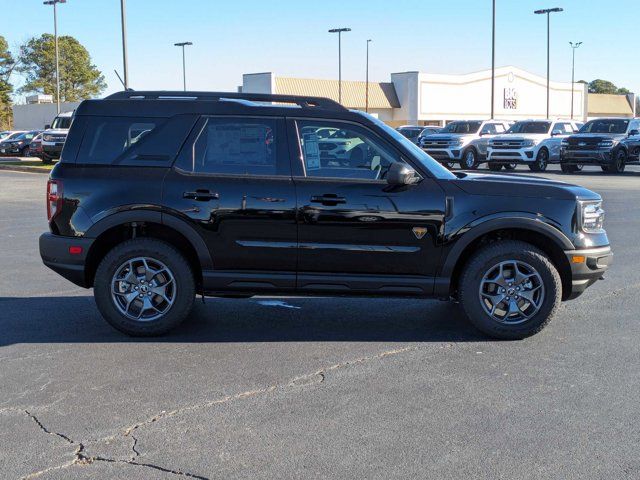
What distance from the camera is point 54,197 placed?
20.9ft

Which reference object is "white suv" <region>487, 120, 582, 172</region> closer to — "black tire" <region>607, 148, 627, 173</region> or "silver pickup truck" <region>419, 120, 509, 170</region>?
"silver pickup truck" <region>419, 120, 509, 170</region>

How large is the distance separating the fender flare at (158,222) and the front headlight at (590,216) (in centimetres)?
301


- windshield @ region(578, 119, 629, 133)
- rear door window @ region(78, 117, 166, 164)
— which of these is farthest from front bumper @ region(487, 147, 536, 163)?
rear door window @ region(78, 117, 166, 164)

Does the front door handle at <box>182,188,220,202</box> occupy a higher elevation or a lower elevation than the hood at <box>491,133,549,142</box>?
lower

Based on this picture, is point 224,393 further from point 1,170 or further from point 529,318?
point 1,170

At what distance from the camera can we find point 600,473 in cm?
380

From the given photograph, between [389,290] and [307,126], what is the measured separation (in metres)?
1.48

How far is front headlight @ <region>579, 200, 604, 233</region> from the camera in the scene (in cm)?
632

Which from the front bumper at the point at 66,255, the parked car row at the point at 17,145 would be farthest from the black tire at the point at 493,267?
the parked car row at the point at 17,145

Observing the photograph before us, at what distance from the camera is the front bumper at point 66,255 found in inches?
248

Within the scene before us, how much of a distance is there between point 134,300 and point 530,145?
82.2 ft

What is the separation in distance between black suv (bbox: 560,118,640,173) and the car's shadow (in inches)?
874

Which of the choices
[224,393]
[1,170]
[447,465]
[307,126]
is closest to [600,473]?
[447,465]

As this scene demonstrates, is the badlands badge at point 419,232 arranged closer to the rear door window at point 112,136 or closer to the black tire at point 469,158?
the rear door window at point 112,136
